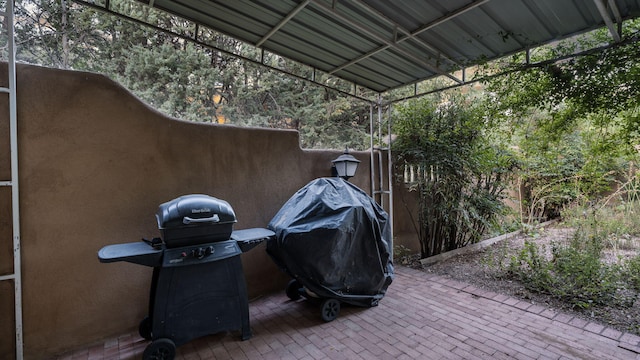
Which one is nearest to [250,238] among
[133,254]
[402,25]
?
[133,254]

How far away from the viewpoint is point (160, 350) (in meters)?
2.25

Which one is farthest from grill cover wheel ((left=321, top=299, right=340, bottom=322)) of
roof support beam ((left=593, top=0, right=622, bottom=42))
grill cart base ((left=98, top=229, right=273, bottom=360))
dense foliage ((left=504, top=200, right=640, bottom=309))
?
roof support beam ((left=593, top=0, right=622, bottom=42))

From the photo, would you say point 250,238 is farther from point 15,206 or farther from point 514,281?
point 514,281

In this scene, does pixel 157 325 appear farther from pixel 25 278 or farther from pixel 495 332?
pixel 495 332

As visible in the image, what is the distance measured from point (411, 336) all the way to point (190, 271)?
2.05 metres

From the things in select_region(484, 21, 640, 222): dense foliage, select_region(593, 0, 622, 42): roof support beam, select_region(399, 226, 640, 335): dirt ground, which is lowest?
select_region(399, 226, 640, 335): dirt ground

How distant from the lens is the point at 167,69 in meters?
7.89

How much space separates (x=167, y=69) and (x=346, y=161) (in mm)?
6532

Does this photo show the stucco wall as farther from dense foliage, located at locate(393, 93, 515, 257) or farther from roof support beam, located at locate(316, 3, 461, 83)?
dense foliage, located at locate(393, 93, 515, 257)

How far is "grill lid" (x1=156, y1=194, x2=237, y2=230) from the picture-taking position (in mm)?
2236

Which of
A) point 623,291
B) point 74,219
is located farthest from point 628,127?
point 74,219

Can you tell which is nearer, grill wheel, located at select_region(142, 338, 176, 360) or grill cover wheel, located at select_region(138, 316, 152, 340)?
grill wheel, located at select_region(142, 338, 176, 360)

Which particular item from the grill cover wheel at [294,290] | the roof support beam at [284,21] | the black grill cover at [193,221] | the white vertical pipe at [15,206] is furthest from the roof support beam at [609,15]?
the white vertical pipe at [15,206]

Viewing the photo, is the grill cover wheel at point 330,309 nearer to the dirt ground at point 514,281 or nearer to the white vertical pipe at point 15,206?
the dirt ground at point 514,281
